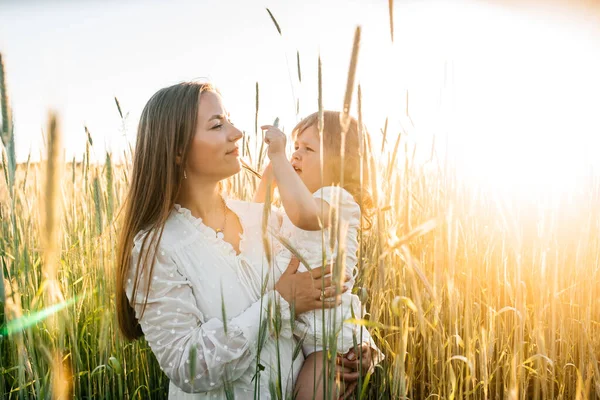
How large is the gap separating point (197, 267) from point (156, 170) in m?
0.33

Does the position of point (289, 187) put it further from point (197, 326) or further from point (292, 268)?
point (197, 326)

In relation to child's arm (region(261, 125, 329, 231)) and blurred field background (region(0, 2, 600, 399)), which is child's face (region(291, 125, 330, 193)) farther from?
child's arm (region(261, 125, 329, 231))

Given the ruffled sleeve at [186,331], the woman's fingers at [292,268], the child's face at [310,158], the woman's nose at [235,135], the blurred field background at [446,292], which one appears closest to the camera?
the blurred field background at [446,292]

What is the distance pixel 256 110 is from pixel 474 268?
0.93 meters

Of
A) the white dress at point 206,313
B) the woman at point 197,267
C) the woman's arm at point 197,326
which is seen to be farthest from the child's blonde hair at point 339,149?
the woman's arm at point 197,326

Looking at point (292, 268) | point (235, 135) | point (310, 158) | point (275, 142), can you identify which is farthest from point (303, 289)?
point (310, 158)

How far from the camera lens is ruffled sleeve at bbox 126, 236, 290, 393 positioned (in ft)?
4.36

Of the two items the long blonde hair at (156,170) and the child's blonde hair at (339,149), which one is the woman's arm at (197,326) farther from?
the child's blonde hair at (339,149)

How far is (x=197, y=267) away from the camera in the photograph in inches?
59.7

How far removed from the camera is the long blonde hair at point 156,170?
→ 150cm

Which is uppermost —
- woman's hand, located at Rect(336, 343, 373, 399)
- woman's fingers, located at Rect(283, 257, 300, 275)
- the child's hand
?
the child's hand

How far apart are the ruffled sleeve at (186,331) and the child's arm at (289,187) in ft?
0.85

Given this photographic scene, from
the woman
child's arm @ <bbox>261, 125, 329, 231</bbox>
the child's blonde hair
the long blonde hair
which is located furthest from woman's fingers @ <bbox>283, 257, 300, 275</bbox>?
the child's blonde hair

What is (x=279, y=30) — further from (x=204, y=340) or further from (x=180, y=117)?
(x=204, y=340)
